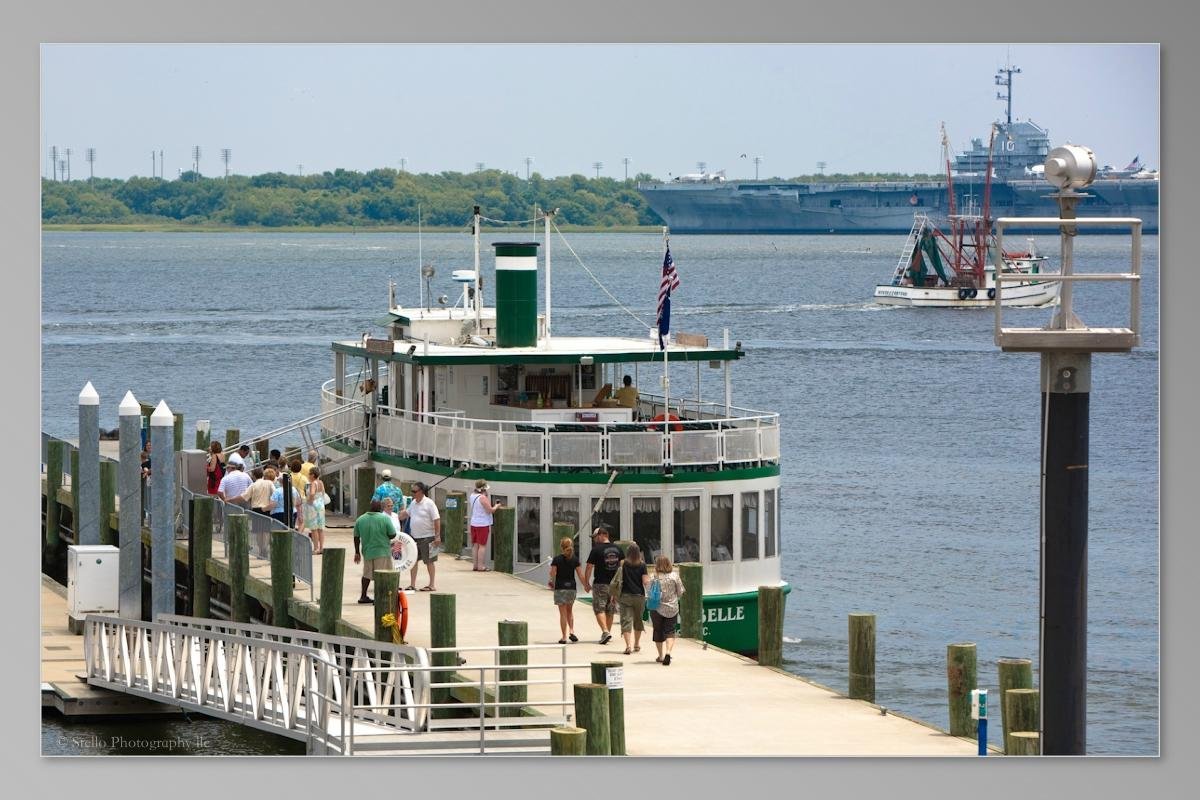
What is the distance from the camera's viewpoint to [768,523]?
21.8m

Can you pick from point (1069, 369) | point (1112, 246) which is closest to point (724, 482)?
point (1069, 369)

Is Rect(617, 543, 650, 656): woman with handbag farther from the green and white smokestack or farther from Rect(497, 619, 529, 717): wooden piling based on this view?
the green and white smokestack

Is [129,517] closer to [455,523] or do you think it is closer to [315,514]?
[315,514]

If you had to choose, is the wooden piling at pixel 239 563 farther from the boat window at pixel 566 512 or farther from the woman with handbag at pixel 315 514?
the boat window at pixel 566 512

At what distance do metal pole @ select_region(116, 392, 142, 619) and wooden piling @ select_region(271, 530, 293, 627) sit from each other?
1.16m

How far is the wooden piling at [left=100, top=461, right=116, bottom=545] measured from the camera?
2353 cm

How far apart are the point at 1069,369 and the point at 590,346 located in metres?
11.0

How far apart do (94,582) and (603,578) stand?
4.83m

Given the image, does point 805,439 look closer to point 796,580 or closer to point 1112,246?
point 796,580

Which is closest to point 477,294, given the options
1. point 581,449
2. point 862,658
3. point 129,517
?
point 581,449

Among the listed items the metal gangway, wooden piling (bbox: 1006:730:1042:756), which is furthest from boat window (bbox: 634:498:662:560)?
wooden piling (bbox: 1006:730:1042:756)

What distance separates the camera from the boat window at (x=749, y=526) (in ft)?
70.6

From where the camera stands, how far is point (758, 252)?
345ft

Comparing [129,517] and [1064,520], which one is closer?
[1064,520]
